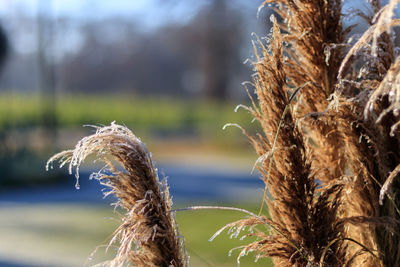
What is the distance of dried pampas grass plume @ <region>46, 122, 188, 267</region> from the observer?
200 cm

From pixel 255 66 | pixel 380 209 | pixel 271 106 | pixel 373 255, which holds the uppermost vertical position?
pixel 255 66

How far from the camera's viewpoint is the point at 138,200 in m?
2.03

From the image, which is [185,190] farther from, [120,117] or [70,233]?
[120,117]

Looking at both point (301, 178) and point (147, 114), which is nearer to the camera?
point (301, 178)

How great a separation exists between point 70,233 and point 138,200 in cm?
564

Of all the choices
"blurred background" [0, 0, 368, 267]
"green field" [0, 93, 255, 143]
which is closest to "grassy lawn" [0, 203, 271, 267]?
"blurred background" [0, 0, 368, 267]

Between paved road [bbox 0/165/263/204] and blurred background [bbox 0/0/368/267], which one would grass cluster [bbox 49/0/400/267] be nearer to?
blurred background [bbox 0/0/368/267]

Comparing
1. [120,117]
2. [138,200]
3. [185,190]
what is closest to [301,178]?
[138,200]

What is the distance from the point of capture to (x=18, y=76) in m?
44.6

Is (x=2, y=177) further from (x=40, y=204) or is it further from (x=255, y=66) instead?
(x=255, y=66)

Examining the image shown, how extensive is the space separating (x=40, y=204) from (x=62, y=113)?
54.6 ft

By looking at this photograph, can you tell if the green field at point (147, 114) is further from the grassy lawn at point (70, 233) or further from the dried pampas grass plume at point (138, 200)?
the dried pampas grass plume at point (138, 200)

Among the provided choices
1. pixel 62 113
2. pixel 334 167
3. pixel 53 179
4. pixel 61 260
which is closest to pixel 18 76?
pixel 62 113

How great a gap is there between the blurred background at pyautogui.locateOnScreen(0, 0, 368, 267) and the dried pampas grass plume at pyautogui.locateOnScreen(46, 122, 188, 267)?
23 cm
